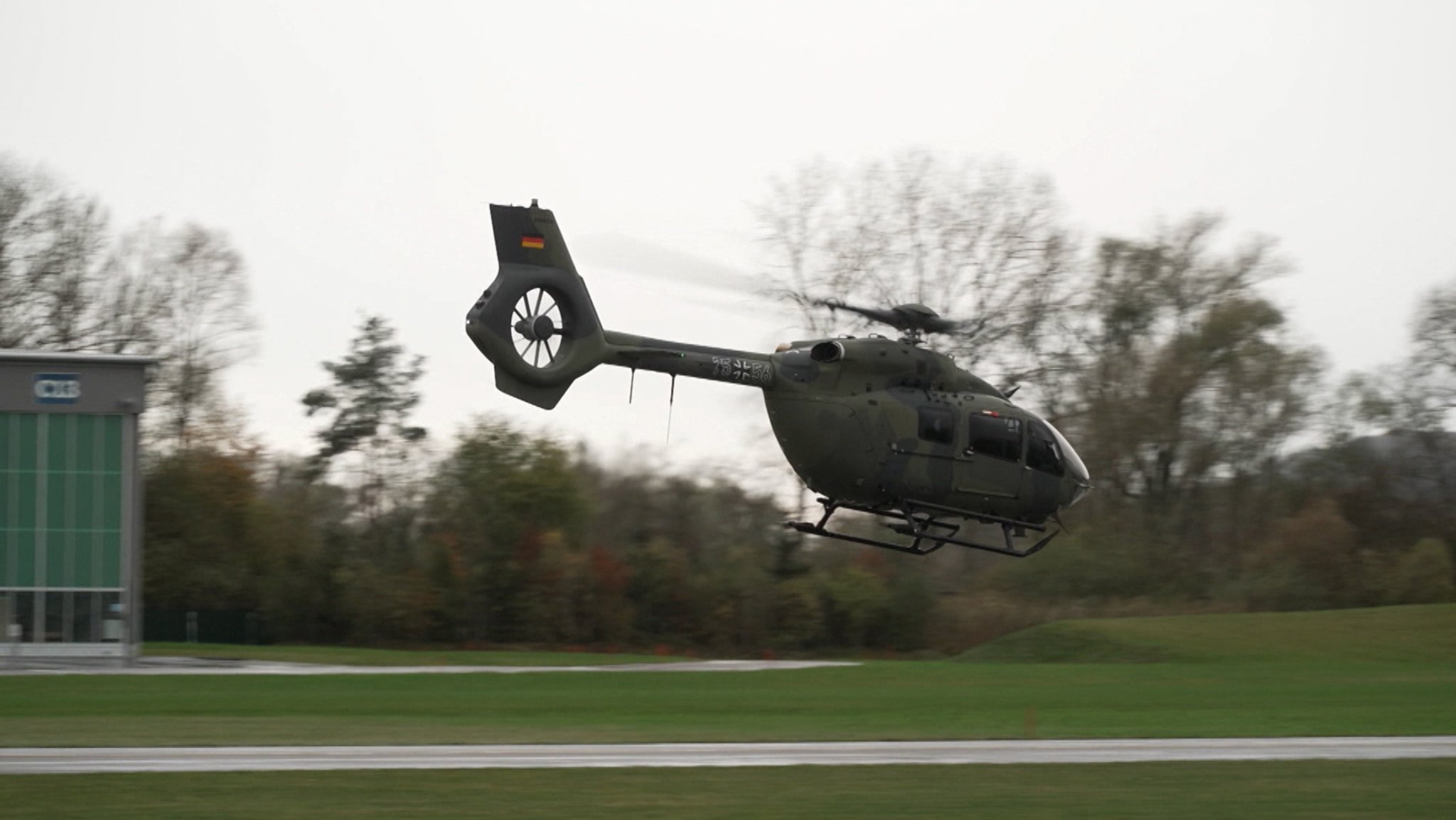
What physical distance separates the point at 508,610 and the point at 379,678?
26.3 meters

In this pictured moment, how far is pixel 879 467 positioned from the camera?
79.8 feet

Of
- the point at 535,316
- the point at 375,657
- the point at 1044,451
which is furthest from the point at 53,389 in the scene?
the point at 1044,451

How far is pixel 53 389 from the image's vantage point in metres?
42.4

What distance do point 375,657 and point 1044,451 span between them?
25339 millimetres

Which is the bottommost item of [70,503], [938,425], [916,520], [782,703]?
[782,703]

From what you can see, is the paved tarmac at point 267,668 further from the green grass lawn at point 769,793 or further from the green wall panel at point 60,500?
the green grass lawn at point 769,793

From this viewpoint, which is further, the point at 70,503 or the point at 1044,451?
the point at 70,503

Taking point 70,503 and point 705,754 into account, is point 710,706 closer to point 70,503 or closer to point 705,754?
point 705,754

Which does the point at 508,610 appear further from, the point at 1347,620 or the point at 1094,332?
the point at 1347,620

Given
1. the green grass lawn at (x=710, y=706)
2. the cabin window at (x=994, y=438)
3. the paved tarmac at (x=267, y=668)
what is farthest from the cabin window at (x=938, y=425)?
the paved tarmac at (x=267, y=668)

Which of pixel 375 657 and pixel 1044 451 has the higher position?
pixel 1044 451

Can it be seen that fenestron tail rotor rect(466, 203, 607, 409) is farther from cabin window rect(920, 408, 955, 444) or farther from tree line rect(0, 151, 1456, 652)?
tree line rect(0, 151, 1456, 652)

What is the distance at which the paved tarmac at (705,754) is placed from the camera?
1859cm

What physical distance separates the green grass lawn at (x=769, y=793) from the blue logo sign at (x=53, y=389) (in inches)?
1085
